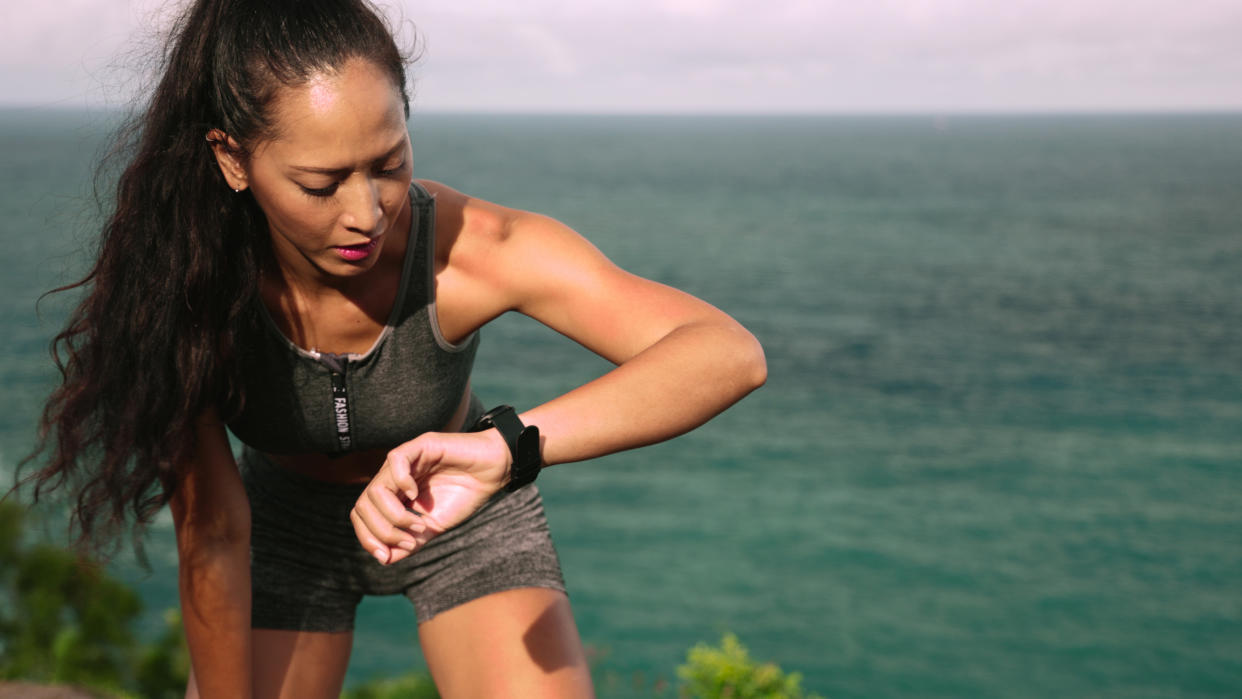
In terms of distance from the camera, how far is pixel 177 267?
326 cm

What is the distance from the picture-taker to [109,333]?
335 centimetres

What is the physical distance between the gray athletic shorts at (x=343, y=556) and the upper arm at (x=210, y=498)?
14.5 inches

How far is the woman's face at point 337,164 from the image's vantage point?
2.92 m

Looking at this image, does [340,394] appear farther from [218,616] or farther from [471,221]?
[218,616]

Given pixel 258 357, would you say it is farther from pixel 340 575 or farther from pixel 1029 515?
pixel 1029 515

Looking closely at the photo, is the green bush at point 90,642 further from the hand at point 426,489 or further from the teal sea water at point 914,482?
the hand at point 426,489

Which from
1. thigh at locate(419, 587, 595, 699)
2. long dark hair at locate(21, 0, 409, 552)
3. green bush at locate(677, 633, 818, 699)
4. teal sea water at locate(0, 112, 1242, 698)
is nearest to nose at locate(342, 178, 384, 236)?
long dark hair at locate(21, 0, 409, 552)

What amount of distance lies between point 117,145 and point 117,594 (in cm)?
936

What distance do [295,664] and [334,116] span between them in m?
2.15

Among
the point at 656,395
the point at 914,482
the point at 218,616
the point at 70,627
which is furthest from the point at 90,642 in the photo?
the point at 914,482

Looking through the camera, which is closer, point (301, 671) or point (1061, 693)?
point (301, 671)

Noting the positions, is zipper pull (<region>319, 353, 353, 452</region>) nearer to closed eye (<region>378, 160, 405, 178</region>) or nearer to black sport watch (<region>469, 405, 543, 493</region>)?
closed eye (<region>378, 160, 405, 178</region>)

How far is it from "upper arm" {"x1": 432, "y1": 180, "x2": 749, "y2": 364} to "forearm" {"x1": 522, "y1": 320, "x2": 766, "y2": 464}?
9 centimetres

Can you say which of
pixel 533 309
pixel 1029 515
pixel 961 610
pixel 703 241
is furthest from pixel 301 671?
pixel 703 241
